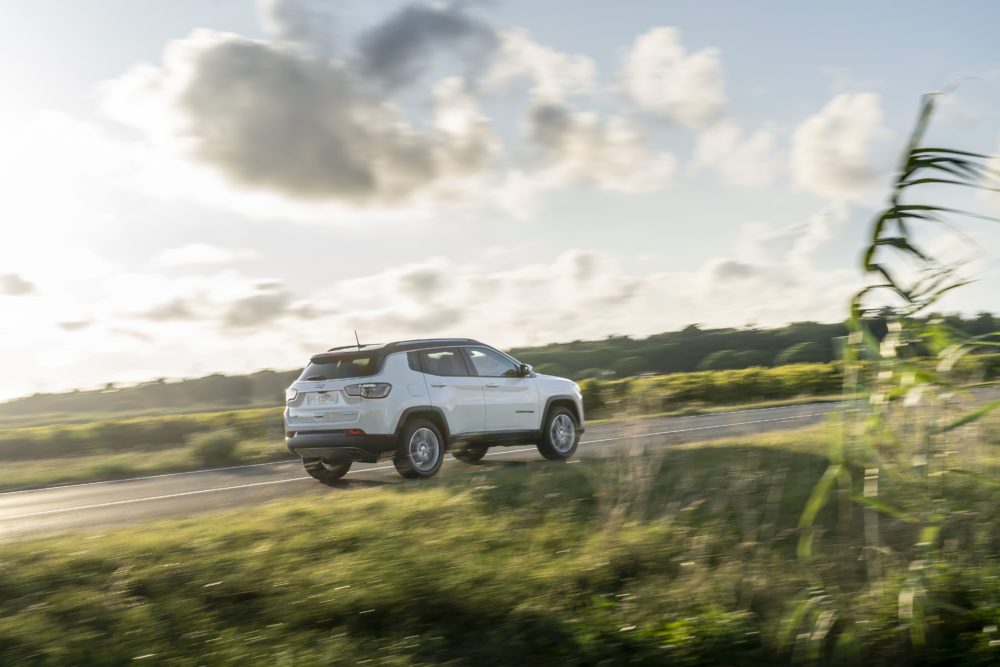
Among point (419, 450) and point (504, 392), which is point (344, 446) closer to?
point (419, 450)

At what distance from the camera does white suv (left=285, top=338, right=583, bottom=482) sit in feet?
38.4

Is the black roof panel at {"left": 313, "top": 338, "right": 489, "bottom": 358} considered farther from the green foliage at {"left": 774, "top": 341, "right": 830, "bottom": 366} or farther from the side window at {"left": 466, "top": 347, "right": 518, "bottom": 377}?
the green foliage at {"left": 774, "top": 341, "right": 830, "bottom": 366}

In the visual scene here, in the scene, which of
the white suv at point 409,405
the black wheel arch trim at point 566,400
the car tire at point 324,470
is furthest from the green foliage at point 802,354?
the car tire at point 324,470

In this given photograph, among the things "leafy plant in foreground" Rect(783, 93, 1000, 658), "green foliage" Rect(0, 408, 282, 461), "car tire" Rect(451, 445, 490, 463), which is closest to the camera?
"leafy plant in foreground" Rect(783, 93, 1000, 658)

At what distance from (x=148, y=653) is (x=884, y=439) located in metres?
4.23

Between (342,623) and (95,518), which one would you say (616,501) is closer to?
(342,623)

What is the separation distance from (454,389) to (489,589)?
6.29 meters

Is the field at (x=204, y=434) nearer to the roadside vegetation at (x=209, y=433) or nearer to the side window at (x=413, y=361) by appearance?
the roadside vegetation at (x=209, y=433)

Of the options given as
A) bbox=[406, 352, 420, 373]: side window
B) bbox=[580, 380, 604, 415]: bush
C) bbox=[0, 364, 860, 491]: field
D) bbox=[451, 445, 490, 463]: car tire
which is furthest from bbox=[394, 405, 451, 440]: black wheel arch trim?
bbox=[580, 380, 604, 415]: bush

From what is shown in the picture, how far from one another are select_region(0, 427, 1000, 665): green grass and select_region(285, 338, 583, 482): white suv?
306cm

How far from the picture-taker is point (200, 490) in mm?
13805

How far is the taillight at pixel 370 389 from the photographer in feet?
38.4

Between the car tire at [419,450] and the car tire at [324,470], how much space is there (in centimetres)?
177

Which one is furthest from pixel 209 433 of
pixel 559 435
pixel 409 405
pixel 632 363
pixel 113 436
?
pixel 632 363
